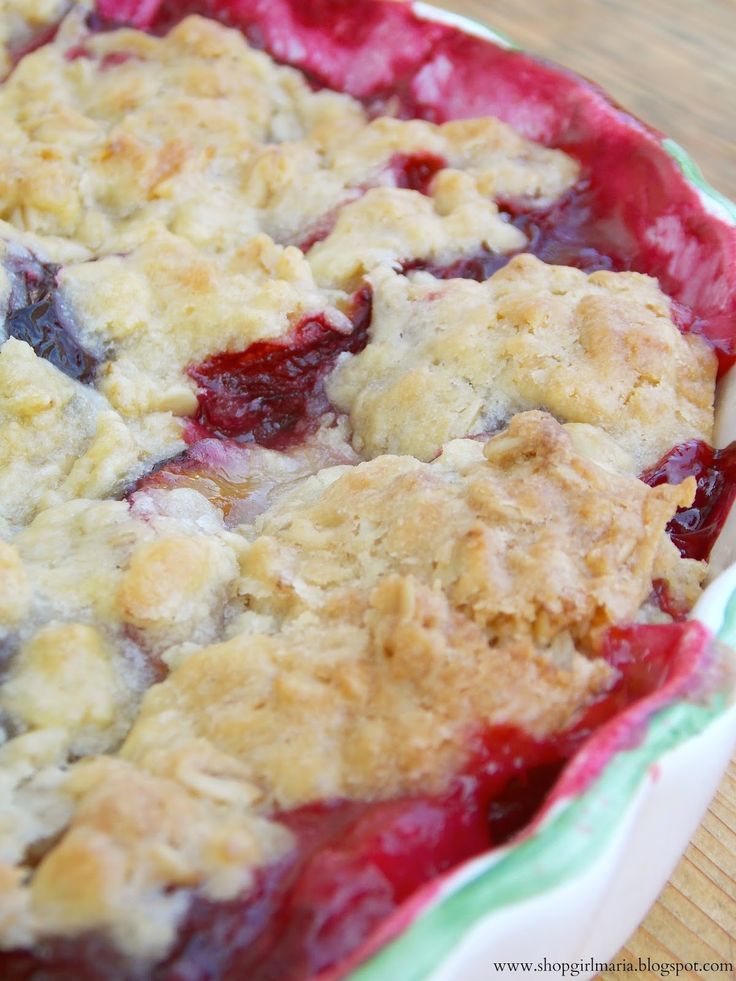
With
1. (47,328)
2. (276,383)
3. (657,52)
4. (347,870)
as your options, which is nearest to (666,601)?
(347,870)

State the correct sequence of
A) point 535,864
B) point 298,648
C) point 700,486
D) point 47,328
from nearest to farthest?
point 535,864, point 298,648, point 700,486, point 47,328

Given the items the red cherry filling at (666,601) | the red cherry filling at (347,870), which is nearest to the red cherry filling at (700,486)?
the red cherry filling at (666,601)

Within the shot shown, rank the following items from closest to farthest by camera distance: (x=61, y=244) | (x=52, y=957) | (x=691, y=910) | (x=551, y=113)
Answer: (x=52, y=957)
(x=691, y=910)
(x=61, y=244)
(x=551, y=113)

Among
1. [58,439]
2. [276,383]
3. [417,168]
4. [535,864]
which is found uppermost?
[417,168]

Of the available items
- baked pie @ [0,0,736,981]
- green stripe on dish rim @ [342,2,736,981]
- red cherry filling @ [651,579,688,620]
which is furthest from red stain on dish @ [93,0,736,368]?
green stripe on dish rim @ [342,2,736,981]

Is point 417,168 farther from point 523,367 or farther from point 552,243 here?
point 523,367

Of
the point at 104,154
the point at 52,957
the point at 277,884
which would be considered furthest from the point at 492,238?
the point at 52,957

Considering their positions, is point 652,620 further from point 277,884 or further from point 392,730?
point 277,884
